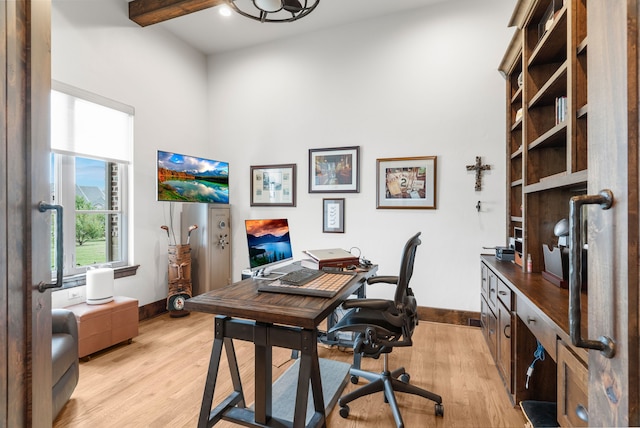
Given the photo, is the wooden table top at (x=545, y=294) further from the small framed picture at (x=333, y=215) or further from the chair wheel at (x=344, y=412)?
the small framed picture at (x=333, y=215)

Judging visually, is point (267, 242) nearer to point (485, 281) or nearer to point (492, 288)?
point (492, 288)

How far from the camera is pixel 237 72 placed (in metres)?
4.49

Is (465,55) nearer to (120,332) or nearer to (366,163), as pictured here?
(366,163)

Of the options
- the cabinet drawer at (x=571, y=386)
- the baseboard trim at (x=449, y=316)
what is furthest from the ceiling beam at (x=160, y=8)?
the baseboard trim at (x=449, y=316)

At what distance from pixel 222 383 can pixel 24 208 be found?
203 cm

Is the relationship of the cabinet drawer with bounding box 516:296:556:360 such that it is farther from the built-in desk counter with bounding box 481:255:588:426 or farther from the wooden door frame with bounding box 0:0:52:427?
the wooden door frame with bounding box 0:0:52:427

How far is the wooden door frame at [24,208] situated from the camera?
0.73 m

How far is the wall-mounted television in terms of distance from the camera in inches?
133

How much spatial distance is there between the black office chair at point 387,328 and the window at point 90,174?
282cm

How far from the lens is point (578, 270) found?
2.23ft

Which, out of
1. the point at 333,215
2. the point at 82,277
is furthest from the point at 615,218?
the point at 82,277

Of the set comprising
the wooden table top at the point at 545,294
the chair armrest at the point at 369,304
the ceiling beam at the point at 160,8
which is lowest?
the chair armrest at the point at 369,304

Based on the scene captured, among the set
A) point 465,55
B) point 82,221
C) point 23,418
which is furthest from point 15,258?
point 465,55

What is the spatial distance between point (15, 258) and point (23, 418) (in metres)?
0.41
